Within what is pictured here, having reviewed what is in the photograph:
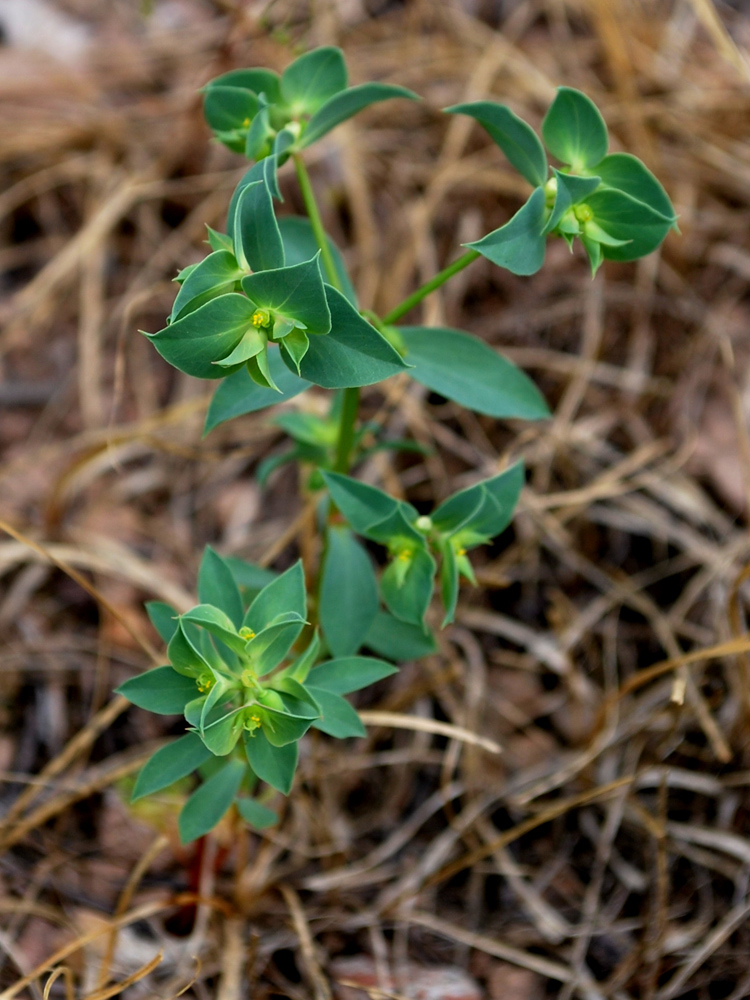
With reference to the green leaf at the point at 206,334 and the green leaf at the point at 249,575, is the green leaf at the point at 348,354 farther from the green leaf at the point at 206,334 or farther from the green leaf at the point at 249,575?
the green leaf at the point at 249,575

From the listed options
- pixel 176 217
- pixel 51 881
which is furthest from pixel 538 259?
pixel 176 217

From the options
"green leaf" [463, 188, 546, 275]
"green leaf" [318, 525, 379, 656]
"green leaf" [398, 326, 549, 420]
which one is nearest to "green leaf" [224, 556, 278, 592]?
"green leaf" [318, 525, 379, 656]

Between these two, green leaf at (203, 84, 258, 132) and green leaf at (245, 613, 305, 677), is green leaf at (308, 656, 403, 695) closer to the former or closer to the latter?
green leaf at (245, 613, 305, 677)

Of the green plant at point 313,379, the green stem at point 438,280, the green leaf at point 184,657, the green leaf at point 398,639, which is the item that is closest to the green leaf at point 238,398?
the green plant at point 313,379

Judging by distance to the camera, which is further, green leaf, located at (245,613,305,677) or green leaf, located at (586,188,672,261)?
green leaf, located at (586,188,672,261)

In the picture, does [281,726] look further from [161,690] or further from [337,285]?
[337,285]
